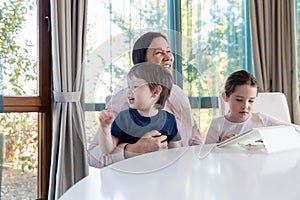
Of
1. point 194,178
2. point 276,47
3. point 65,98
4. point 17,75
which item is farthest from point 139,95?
point 276,47

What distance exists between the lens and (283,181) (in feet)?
1.82

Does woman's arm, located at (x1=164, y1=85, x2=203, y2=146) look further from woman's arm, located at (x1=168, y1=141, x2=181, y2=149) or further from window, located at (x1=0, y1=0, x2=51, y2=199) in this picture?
window, located at (x1=0, y1=0, x2=51, y2=199)

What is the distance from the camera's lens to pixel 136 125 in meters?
0.84

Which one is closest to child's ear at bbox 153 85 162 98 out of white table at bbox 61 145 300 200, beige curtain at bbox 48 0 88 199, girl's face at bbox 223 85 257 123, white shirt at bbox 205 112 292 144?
white table at bbox 61 145 300 200

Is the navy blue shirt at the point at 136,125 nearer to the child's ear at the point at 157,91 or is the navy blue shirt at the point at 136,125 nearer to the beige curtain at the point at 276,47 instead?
the child's ear at the point at 157,91

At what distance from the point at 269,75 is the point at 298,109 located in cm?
38

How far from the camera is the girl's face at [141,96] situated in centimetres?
83

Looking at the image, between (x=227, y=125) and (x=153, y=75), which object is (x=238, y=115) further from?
(x=153, y=75)

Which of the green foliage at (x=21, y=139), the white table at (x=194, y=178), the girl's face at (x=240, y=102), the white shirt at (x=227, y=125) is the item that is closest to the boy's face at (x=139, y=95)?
the white table at (x=194, y=178)

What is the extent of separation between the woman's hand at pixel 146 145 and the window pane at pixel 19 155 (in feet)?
5.25

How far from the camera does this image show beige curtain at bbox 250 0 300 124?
3070 millimetres

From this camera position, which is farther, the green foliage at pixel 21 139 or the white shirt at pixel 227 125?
the green foliage at pixel 21 139

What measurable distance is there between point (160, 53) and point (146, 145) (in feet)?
0.75

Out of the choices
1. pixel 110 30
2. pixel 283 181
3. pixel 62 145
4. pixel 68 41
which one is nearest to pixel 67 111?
pixel 62 145
